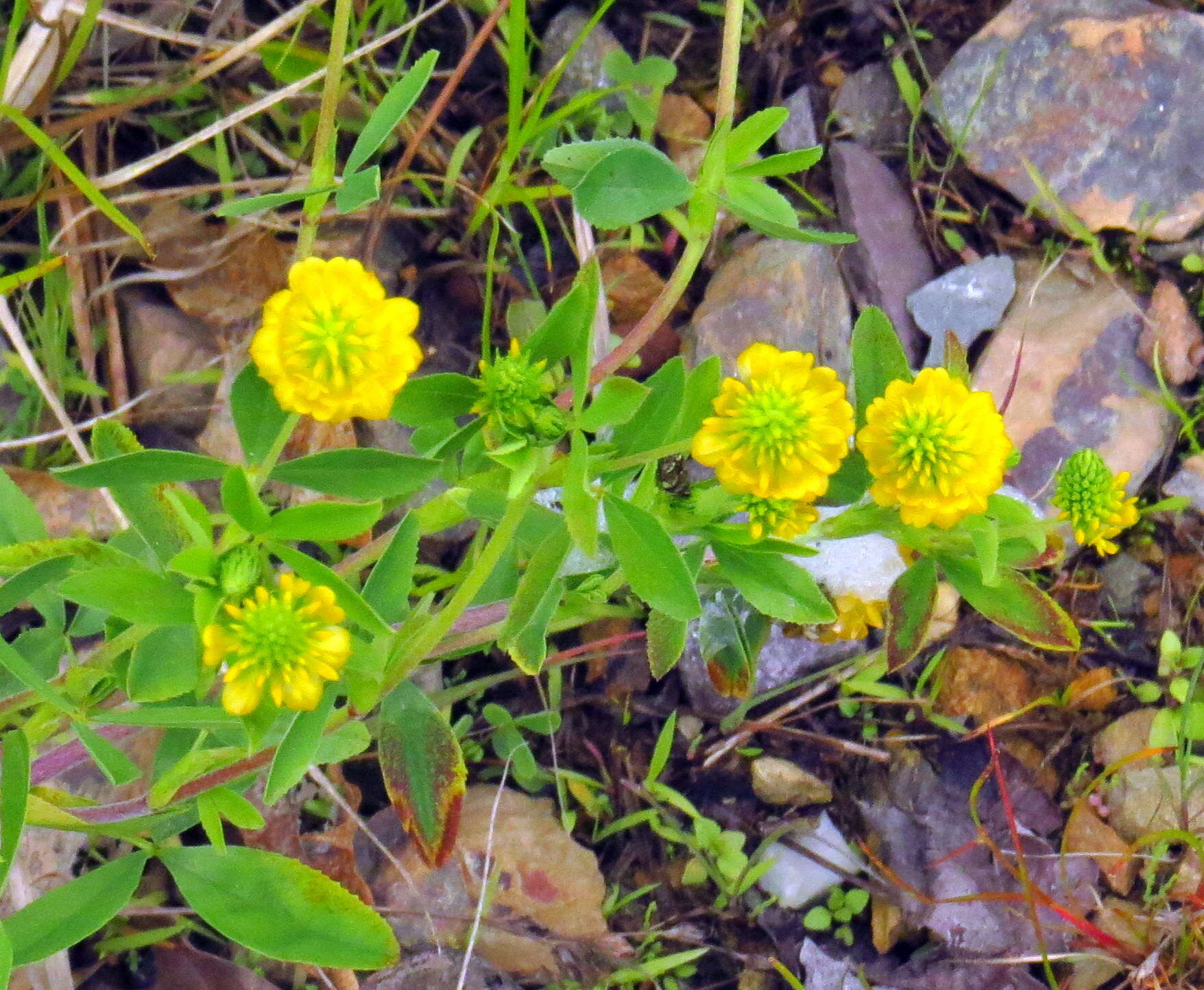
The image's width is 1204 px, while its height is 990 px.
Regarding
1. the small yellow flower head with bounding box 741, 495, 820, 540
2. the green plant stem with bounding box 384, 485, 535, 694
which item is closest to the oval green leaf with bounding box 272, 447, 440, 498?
the green plant stem with bounding box 384, 485, 535, 694

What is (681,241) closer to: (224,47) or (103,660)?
(224,47)

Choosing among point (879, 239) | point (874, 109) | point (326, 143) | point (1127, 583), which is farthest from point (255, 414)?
point (1127, 583)

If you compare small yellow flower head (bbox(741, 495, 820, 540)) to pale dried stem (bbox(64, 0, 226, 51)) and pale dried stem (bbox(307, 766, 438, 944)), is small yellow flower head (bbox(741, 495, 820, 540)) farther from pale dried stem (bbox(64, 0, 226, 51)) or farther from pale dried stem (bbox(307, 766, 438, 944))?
pale dried stem (bbox(64, 0, 226, 51))

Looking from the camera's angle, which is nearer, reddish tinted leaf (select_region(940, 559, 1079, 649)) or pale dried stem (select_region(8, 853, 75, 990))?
reddish tinted leaf (select_region(940, 559, 1079, 649))

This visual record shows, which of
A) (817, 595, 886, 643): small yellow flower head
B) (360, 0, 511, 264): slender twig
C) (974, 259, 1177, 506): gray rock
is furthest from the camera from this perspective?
(974, 259, 1177, 506): gray rock

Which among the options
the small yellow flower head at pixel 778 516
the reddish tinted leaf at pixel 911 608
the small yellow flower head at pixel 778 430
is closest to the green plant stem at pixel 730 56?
the small yellow flower head at pixel 778 430

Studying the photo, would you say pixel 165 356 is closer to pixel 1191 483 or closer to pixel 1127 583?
pixel 1127 583

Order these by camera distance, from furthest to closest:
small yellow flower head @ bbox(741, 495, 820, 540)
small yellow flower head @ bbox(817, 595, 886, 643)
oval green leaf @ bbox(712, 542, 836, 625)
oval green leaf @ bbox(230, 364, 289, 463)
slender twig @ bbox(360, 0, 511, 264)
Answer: slender twig @ bbox(360, 0, 511, 264)
small yellow flower head @ bbox(817, 595, 886, 643)
oval green leaf @ bbox(712, 542, 836, 625)
small yellow flower head @ bbox(741, 495, 820, 540)
oval green leaf @ bbox(230, 364, 289, 463)

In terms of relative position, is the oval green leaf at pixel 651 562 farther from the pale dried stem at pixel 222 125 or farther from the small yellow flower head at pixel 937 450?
the pale dried stem at pixel 222 125
